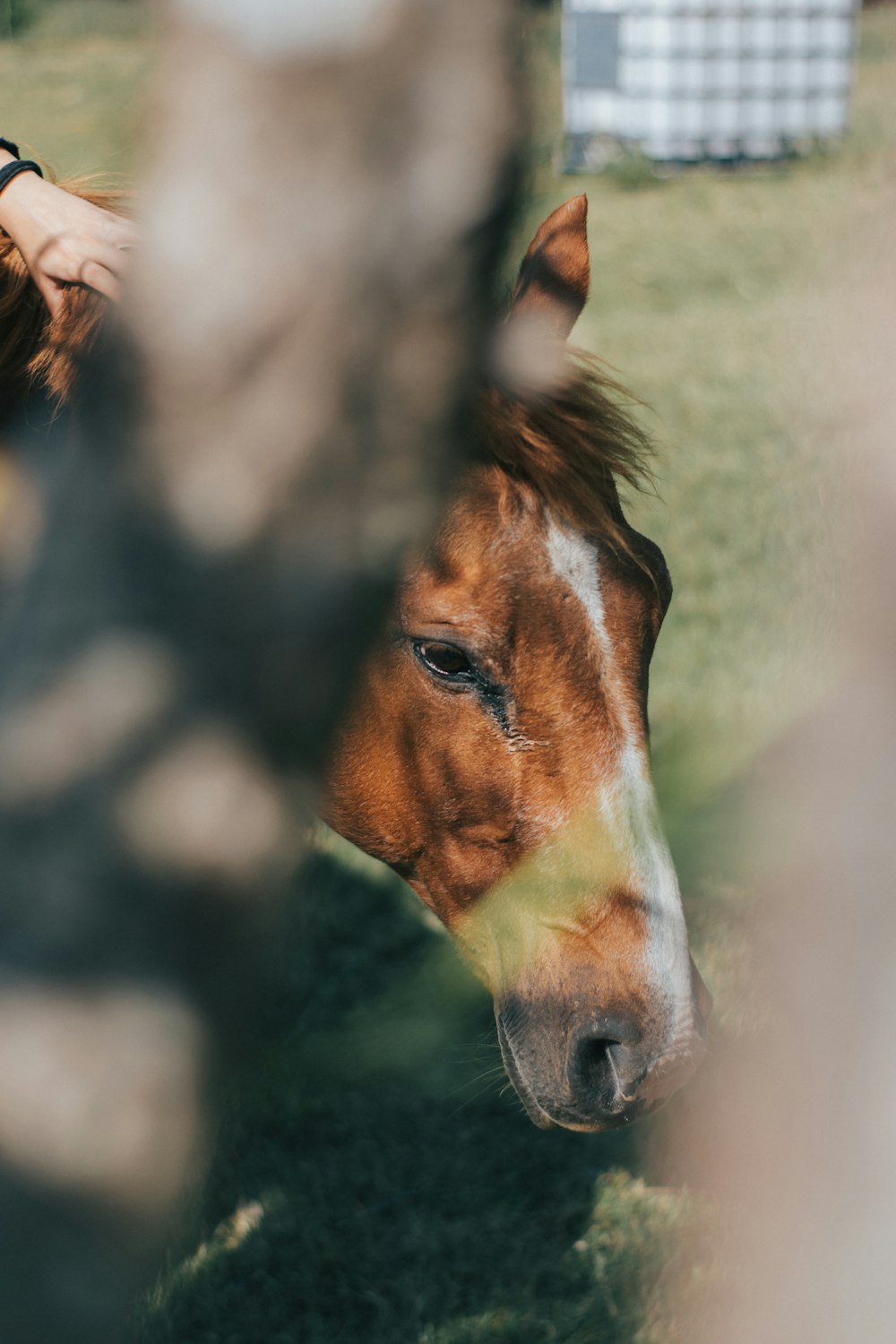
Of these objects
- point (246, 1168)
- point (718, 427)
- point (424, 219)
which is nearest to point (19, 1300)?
point (424, 219)

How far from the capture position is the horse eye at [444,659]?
162 cm

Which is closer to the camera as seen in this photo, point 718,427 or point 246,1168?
point 246,1168

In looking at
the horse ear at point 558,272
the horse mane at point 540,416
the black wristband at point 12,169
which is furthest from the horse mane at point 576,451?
the black wristband at point 12,169

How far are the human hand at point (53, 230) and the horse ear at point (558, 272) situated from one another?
68cm

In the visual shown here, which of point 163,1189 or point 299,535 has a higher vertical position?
point 299,535

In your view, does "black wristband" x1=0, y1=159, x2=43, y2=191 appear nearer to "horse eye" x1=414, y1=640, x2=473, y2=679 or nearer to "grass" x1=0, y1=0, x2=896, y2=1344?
"grass" x1=0, y1=0, x2=896, y2=1344

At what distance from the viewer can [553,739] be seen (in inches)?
62.5

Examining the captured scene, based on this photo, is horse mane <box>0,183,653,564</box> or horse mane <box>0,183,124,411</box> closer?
horse mane <box>0,183,653,564</box>

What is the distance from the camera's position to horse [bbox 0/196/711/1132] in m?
1.54

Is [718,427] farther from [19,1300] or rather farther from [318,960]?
[19,1300]

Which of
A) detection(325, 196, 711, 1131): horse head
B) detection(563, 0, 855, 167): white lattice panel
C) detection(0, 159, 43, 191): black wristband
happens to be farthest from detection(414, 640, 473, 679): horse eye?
detection(563, 0, 855, 167): white lattice panel

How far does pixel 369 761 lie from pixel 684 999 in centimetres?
57

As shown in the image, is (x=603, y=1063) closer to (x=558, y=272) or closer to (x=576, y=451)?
(x=576, y=451)

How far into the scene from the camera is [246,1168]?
238 centimetres
